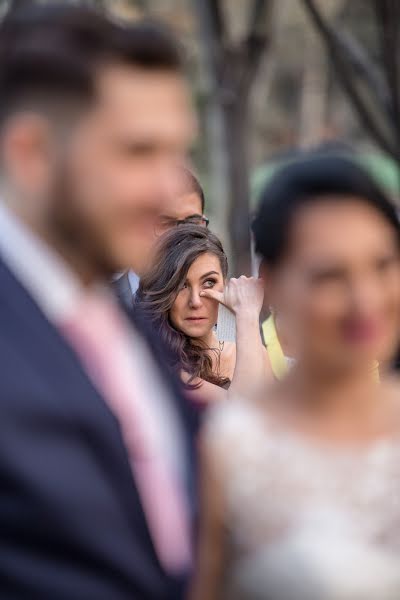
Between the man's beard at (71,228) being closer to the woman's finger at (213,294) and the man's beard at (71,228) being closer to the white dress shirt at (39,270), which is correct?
the white dress shirt at (39,270)

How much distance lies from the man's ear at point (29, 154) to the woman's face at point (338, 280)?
45cm

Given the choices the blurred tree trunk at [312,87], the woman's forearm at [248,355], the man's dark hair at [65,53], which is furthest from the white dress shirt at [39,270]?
the blurred tree trunk at [312,87]

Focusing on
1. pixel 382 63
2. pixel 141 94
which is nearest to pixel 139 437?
pixel 141 94

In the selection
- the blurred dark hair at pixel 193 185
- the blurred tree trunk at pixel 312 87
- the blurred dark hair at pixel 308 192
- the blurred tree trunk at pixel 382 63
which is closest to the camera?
the blurred dark hair at pixel 308 192

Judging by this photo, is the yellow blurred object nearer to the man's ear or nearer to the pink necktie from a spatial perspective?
the pink necktie

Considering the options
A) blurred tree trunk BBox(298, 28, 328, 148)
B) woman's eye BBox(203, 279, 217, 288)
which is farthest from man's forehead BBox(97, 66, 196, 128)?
blurred tree trunk BBox(298, 28, 328, 148)

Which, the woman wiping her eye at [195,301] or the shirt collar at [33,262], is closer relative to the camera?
the shirt collar at [33,262]

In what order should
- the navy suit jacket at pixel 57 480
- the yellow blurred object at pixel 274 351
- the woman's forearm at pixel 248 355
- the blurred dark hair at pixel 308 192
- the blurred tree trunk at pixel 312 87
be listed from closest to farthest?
the navy suit jacket at pixel 57 480 < the blurred dark hair at pixel 308 192 < the woman's forearm at pixel 248 355 < the yellow blurred object at pixel 274 351 < the blurred tree trunk at pixel 312 87

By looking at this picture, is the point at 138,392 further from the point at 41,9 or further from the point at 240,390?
the point at 240,390

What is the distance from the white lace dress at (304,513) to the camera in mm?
2002

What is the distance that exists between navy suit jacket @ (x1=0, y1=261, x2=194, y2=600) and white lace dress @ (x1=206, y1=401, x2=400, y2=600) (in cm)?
18

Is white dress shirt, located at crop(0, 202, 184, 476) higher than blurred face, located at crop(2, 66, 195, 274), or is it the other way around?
blurred face, located at crop(2, 66, 195, 274)

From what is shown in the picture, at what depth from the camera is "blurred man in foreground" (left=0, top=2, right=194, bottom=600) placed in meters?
1.94

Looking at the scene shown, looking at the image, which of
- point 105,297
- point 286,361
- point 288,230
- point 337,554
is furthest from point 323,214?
point 286,361
